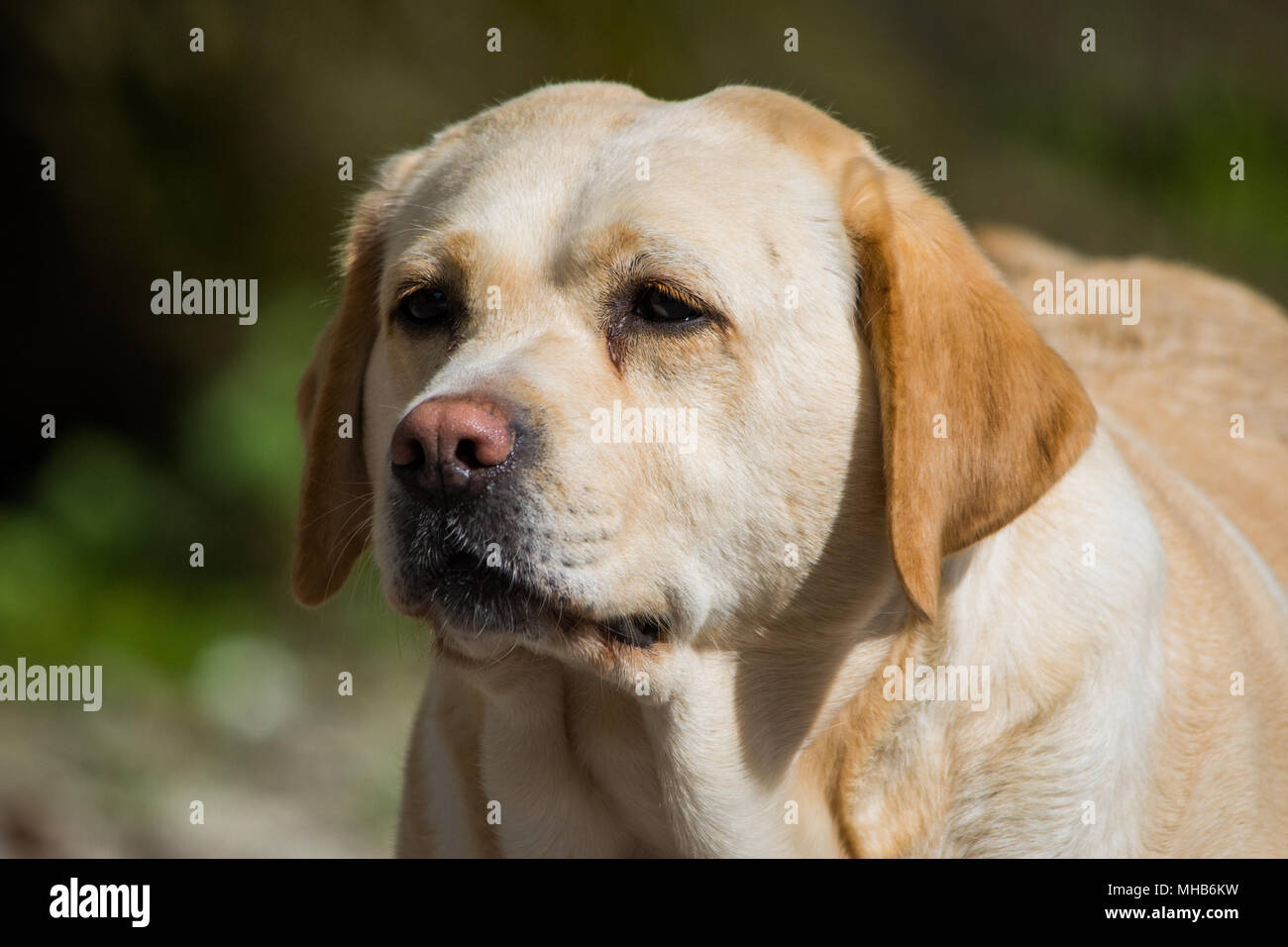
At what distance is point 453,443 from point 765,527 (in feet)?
2.14

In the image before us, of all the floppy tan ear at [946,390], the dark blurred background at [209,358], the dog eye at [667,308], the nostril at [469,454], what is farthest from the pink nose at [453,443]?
the dark blurred background at [209,358]

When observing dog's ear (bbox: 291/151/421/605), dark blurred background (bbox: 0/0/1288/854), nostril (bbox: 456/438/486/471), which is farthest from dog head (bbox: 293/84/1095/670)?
dark blurred background (bbox: 0/0/1288/854)

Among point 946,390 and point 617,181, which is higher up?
point 617,181

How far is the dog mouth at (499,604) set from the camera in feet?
8.17

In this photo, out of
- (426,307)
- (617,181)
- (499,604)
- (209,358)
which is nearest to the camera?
(499,604)

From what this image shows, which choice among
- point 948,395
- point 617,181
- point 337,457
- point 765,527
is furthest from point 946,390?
point 337,457

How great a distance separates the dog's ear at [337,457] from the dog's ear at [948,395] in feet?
4.04

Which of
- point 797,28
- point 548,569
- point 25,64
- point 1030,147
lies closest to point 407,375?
point 548,569

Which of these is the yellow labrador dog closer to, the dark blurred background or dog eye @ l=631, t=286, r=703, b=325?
dog eye @ l=631, t=286, r=703, b=325

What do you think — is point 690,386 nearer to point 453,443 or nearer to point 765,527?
point 765,527

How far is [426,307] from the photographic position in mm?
2924

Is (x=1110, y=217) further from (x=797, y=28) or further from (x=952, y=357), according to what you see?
(x=952, y=357)

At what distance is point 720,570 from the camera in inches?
104

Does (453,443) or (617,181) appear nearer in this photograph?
(453,443)
